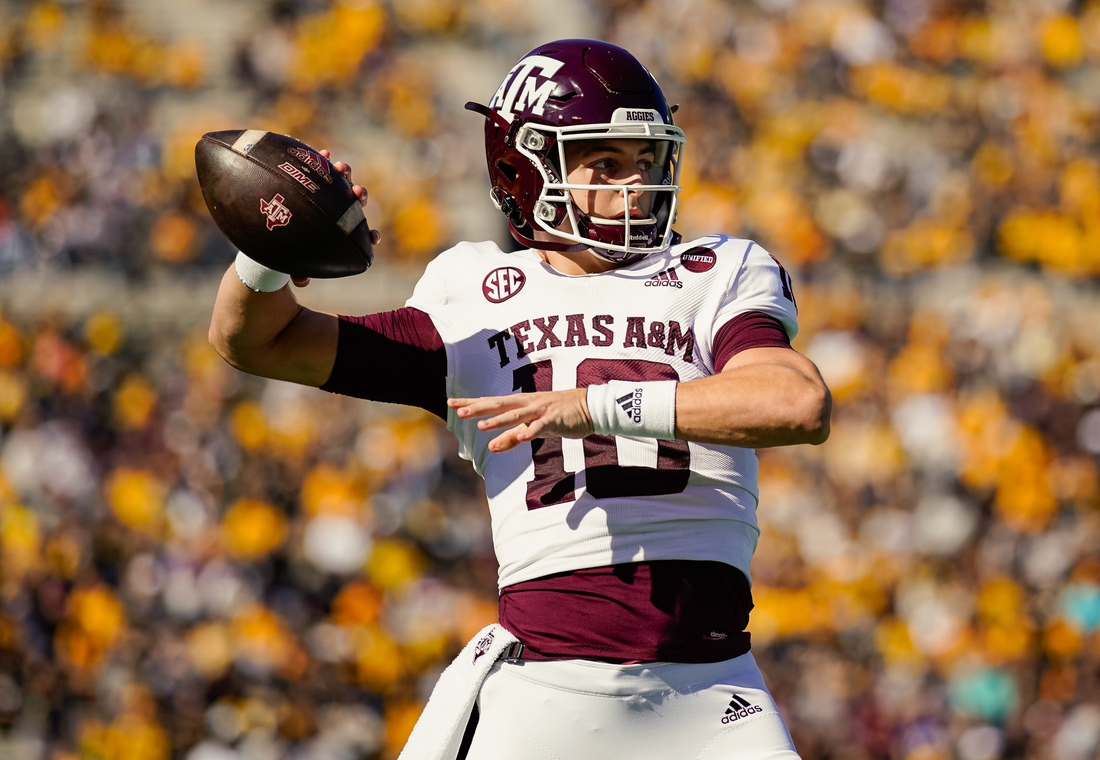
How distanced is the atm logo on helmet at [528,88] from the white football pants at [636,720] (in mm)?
1248

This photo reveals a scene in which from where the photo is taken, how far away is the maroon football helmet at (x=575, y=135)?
8.64 ft

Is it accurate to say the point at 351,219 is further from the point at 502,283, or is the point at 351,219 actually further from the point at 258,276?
the point at 502,283

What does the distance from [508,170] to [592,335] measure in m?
0.56

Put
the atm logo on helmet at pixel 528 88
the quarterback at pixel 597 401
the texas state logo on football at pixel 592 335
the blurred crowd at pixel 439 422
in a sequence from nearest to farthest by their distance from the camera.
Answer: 1. the quarterback at pixel 597 401
2. the texas state logo on football at pixel 592 335
3. the atm logo on helmet at pixel 528 88
4. the blurred crowd at pixel 439 422

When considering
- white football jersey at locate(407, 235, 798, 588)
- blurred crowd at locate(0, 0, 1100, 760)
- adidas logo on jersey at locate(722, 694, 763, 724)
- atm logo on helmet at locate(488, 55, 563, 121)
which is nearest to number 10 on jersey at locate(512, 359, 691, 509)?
white football jersey at locate(407, 235, 798, 588)

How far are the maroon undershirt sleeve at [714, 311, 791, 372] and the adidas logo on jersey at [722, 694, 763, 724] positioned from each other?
0.64 meters

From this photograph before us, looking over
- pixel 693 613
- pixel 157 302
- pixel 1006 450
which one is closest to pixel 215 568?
pixel 157 302

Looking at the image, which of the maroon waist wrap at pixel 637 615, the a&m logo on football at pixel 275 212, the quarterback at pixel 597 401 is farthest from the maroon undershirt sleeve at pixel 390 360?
the maroon waist wrap at pixel 637 615

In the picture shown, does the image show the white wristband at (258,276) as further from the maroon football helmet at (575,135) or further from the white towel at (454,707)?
the white towel at (454,707)

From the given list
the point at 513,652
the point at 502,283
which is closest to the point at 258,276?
the point at 502,283

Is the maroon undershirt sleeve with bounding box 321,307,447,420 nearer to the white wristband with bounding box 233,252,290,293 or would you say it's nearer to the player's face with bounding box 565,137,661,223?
the white wristband with bounding box 233,252,290,293

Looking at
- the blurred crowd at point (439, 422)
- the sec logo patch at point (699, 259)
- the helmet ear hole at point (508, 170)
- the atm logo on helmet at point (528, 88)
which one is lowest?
the blurred crowd at point (439, 422)

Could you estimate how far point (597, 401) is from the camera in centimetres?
209

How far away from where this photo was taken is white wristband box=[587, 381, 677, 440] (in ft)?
6.84
